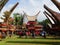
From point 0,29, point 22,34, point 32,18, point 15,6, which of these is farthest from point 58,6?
point 32,18

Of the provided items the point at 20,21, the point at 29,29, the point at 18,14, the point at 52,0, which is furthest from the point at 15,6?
the point at 18,14

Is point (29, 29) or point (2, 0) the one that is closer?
point (2, 0)

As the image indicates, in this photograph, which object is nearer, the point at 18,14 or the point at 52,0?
the point at 52,0

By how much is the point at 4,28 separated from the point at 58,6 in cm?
2852

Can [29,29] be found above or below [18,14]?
below

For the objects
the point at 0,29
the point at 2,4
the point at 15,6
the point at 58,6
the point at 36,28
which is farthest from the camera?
the point at 36,28

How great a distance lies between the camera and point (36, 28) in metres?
76.9

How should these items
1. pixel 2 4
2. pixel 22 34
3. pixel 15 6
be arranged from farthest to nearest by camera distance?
pixel 15 6 → pixel 22 34 → pixel 2 4

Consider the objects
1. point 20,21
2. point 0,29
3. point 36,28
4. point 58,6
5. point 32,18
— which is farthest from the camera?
point 20,21

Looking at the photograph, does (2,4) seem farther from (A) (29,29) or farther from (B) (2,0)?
(A) (29,29)

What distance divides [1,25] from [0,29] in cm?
300

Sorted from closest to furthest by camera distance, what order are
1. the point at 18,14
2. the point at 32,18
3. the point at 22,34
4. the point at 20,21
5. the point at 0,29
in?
the point at 0,29, the point at 22,34, the point at 32,18, the point at 20,21, the point at 18,14

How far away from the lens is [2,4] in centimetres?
3809

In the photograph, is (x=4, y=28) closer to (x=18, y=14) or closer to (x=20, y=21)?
(x=20, y=21)
